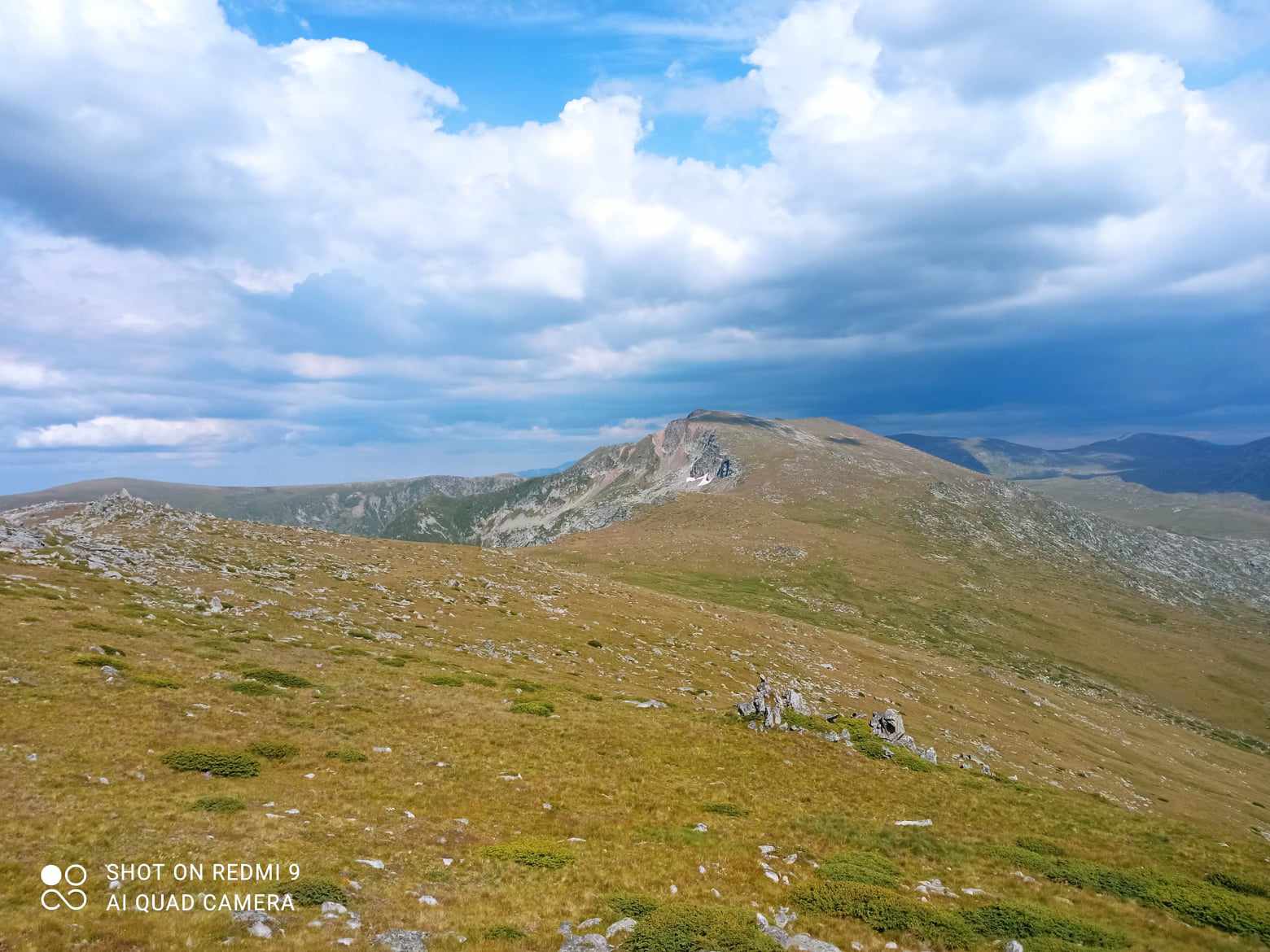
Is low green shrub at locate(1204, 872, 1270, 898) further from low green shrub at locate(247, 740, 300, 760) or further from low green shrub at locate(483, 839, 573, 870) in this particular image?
low green shrub at locate(247, 740, 300, 760)

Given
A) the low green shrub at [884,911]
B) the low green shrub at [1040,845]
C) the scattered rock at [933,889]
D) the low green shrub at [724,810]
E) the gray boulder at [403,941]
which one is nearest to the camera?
the gray boulder at [403,941]

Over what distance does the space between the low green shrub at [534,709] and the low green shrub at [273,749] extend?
1164 cm

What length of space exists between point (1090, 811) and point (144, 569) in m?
63.6

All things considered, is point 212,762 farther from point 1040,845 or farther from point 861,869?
point 1040,845

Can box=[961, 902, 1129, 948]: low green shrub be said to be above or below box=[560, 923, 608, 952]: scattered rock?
below

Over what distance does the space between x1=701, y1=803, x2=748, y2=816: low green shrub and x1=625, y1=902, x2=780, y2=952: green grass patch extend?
8645mm

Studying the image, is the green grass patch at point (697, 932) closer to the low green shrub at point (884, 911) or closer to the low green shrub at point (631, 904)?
the low green shrub at point (631, 904)

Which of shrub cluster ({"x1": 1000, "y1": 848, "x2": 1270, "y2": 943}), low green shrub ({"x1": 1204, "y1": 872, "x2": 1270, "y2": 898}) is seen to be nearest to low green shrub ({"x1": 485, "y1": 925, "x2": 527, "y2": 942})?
shrub cluster ({"x1": 1000, "y1": 848, "x2": 1270, "y2": 943})

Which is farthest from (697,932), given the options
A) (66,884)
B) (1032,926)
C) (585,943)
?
(66,884)

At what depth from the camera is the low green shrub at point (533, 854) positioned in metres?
18.7

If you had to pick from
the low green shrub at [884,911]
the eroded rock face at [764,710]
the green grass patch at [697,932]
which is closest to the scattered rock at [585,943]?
the green grass patch at [697,932]

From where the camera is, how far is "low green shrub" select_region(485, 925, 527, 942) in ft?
47.9

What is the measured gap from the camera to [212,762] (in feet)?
73.5

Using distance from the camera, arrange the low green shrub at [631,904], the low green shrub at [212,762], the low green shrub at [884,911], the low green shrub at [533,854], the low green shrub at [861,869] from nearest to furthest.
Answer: the low green shrub at [631,904] → the low green shrub at [884,911] → the low green shrub at [533,854] → the low green shrub at [861,869] → the low green shrub at [212,762]
